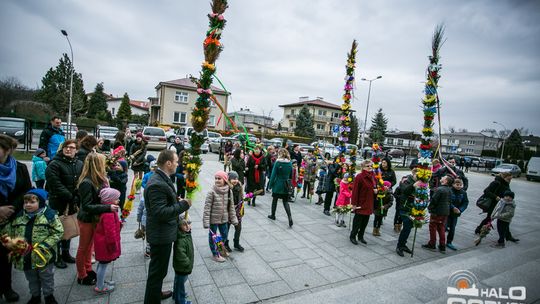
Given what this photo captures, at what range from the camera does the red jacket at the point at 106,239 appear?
3.16m

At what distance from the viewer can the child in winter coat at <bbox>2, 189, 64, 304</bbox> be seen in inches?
110

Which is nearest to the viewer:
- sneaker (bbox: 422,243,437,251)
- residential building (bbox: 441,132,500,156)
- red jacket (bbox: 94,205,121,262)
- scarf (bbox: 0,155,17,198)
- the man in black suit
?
the man in black suit

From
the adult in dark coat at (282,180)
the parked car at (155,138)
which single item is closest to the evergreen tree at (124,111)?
the parked car at (155,138)

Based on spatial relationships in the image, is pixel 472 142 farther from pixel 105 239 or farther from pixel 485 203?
pixel 105 239

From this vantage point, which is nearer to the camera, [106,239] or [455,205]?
[106,239]

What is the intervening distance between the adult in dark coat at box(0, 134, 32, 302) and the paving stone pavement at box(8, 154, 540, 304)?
9.8 inches

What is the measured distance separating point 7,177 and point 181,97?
122 feet

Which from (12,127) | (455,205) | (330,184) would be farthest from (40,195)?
(12,127)

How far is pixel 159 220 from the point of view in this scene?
9.23ft

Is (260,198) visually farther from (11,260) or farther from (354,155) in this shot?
(11,260)

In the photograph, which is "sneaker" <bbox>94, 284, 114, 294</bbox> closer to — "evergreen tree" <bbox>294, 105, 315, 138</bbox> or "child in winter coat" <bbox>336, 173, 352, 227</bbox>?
"child in winter coat" <bbox>336, 173, 352, 227</bbox>

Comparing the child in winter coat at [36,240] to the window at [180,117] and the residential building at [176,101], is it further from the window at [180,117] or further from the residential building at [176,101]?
the window at [180,117]

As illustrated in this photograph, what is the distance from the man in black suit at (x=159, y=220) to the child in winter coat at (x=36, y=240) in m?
1.14

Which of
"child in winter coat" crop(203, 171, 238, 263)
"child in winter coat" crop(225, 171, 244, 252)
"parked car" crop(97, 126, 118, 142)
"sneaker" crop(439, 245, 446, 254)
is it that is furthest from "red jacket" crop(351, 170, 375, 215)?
"parked car" crop(97, 126, 118, 142)
